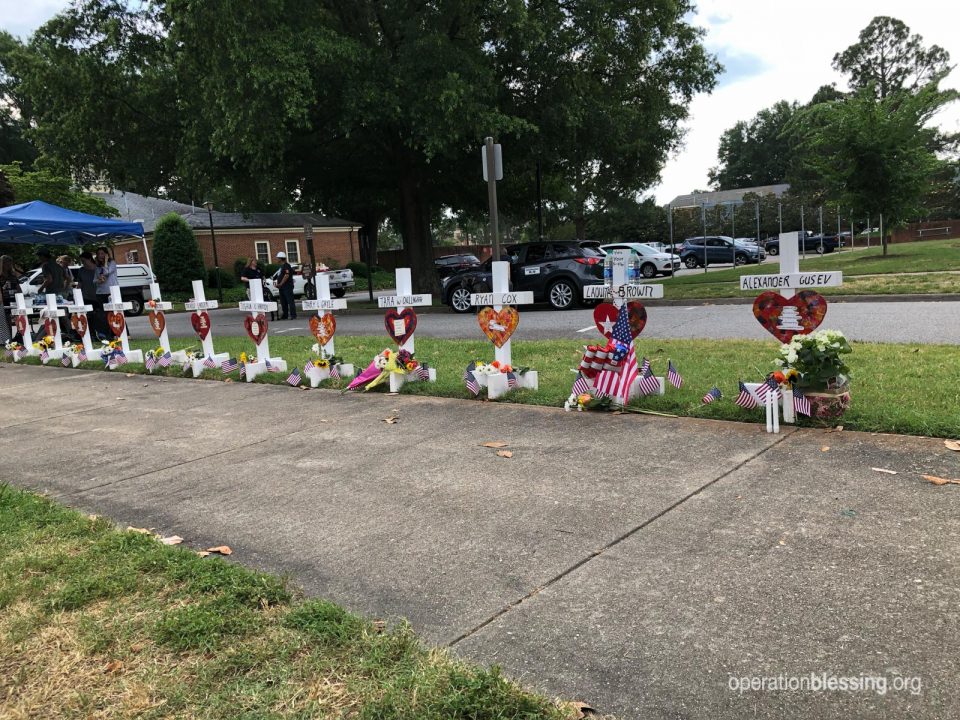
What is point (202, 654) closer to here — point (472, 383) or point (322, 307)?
point (472, 383)

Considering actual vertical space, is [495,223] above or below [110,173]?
below

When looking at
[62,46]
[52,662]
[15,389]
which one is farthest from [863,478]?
[62,46]

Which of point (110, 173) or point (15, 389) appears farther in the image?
point (110, 173)

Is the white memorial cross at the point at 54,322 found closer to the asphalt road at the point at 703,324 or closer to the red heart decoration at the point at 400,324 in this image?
the asphalt road at the point at 703,324

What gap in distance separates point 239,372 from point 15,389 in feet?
9.77

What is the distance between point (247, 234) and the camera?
43500 mm

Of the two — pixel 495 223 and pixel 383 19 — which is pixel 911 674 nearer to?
pixel 495 223

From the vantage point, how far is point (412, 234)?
71.4ft

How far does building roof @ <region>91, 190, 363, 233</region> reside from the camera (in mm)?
42434

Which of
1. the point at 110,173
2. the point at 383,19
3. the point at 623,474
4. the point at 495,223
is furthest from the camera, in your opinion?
the point at 110,173

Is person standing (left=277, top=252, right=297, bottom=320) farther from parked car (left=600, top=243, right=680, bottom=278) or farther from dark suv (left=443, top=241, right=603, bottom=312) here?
parked car (left=600, top=243, right=680, bottom=278)

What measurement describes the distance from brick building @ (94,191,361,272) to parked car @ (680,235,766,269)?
2038cm

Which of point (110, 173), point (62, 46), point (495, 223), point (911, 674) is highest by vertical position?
point (62, 46)

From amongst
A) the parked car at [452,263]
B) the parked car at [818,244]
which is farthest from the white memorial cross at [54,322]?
the parked car at [818,244]
